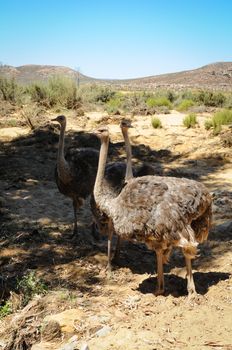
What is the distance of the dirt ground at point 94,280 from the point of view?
3.83m

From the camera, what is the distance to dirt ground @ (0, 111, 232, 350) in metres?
3.83

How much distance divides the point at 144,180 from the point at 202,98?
1783 cm

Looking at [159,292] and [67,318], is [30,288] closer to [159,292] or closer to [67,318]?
[67,318]

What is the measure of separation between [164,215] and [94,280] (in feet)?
5.11

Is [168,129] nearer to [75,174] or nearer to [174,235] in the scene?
[75,174]

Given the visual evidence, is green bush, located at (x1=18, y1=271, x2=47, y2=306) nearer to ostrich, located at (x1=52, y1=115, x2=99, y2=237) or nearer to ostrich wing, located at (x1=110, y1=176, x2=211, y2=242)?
ostrich wing, located at (x1=110, y1=176, x2=211, y2=242)

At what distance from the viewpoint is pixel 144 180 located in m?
4.77

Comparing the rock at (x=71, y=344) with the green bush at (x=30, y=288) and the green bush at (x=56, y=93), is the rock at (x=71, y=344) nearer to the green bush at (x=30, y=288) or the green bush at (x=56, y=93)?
the green bush at (x=30, y=288)

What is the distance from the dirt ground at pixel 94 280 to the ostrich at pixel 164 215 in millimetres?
427

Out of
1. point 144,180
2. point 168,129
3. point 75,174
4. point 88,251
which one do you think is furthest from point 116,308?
point 168,129

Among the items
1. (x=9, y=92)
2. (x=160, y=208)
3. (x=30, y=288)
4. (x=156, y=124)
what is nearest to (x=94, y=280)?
(x=30, y=288)

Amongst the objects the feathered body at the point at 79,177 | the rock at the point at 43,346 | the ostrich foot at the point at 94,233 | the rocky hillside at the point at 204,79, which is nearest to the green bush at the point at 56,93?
the feathered body at the point at 79,177

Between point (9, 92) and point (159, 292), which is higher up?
point (9, 92)

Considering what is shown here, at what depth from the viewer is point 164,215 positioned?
173 inches
